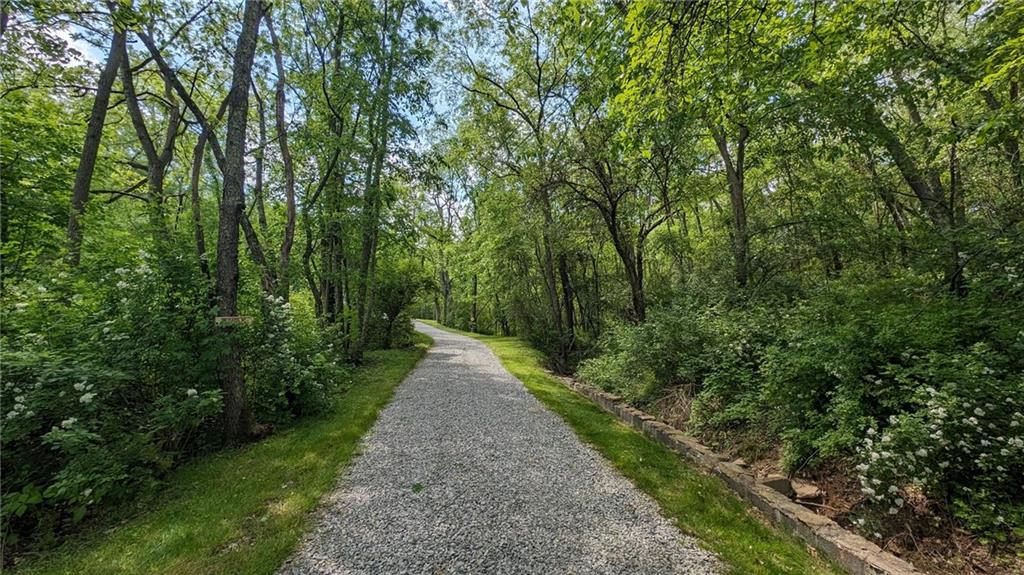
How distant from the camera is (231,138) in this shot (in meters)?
4.54

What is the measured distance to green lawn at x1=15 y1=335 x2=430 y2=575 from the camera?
2.33 metres

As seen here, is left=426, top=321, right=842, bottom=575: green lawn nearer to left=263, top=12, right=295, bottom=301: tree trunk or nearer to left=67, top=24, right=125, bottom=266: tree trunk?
left=263, top=12, right=295, bottom=301: tree trunk

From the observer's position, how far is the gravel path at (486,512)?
2410mm

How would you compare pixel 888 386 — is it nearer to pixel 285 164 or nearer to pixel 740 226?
pixel 740 226

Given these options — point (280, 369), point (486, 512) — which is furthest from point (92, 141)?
point (486, 512)

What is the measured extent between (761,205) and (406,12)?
36.8 feet

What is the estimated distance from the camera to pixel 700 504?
324 centimetres

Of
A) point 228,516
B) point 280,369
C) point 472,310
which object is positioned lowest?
point 228,516

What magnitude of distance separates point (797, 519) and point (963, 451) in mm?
1252

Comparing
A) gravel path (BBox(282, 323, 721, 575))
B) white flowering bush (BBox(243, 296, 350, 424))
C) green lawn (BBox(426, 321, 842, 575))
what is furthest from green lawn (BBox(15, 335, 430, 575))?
green lawn (BBox(426, 321, 842, 575))

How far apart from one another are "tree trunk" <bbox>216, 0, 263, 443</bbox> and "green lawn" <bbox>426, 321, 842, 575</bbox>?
4416 mm

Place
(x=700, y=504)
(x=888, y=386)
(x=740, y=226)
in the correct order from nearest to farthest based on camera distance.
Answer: (x=700, y=504)
(x=888, y=386)
(x=740, y=226)

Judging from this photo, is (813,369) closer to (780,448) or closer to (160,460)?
(780,448)

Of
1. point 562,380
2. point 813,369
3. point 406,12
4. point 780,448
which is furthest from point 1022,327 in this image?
point 406,12
